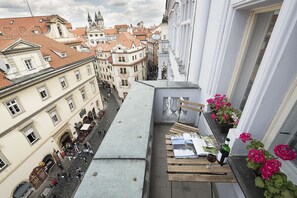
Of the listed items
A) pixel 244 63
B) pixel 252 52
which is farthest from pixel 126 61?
pixel 252 52

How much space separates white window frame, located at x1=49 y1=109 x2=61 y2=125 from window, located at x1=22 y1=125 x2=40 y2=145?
1794 mm

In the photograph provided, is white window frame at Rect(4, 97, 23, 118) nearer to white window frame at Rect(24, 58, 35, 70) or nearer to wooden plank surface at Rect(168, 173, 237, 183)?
white window frame at Rect(24, 58, 35, 70)

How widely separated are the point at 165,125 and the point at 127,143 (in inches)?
106

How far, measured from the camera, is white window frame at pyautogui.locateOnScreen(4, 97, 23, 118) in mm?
8584

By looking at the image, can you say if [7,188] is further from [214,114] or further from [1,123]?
[214,114]

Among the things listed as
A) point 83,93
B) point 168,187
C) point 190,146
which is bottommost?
point 83,93

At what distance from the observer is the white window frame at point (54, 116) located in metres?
Result: 11.9

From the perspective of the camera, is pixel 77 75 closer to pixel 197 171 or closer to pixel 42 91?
pixel 42 91

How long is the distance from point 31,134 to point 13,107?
8.16 feet

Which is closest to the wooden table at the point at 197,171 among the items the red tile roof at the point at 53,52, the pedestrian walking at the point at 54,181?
the pedestrian walking at the point at 54,181

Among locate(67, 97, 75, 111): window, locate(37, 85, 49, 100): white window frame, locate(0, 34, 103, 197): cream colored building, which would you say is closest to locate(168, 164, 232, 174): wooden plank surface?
locate(0, 34, 103, 197): cream colored building

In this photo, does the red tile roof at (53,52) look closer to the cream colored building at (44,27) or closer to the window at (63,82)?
the window at (63,82)

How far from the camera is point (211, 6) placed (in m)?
3.84

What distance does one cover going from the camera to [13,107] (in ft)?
29.2
